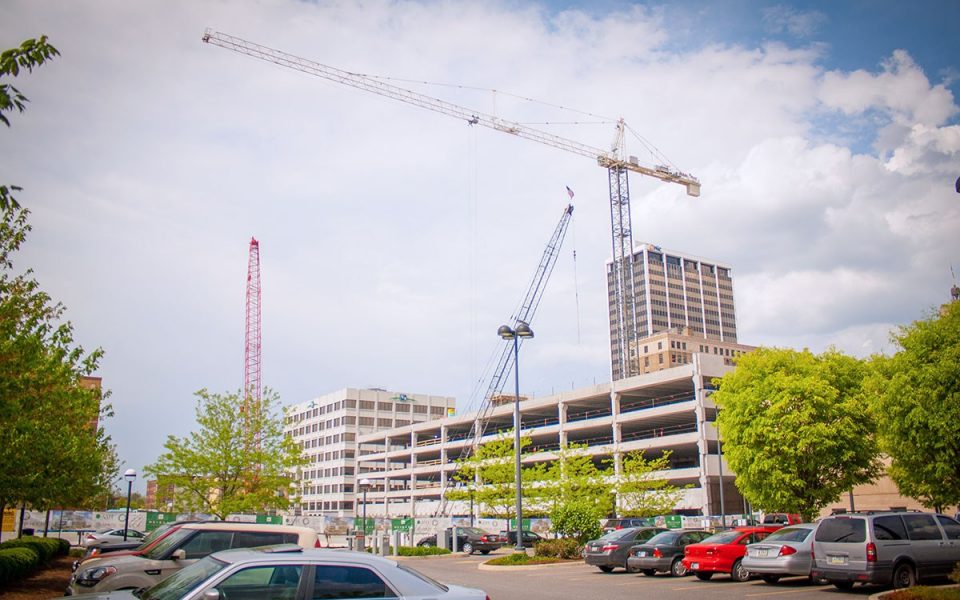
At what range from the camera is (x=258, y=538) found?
14.3m

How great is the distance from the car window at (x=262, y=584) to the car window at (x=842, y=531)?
46.7 feet

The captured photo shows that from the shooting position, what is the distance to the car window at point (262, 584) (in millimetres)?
7055

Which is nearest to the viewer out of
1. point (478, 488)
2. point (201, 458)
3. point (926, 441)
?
point (926, 441)

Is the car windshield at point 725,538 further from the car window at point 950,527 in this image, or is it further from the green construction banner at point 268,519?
the green construction banner at point 268,519

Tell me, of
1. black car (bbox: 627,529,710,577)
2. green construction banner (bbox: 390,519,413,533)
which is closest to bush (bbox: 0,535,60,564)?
black car (bbox: 627,529,710,577)

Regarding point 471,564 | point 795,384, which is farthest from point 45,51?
point 795,384

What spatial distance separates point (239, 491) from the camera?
40094mm

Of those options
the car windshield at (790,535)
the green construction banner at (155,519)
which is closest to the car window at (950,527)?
the car windshield at (790,535)

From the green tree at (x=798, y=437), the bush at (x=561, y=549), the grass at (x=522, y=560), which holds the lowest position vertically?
the grass at (x=522, y=560)

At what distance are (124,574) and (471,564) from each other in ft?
69.1

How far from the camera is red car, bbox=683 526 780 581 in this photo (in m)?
21.0

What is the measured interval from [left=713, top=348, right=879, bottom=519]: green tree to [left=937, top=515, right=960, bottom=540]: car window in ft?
70.7

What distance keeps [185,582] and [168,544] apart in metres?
7.52

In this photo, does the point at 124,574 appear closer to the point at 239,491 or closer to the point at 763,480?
the point at 239,491
